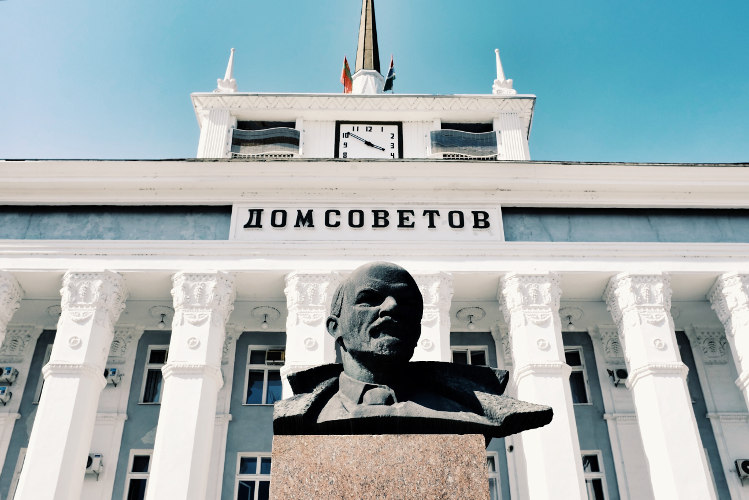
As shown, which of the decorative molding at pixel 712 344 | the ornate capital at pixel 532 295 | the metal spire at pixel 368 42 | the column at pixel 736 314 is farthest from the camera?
the metal spire at pixel 368 42

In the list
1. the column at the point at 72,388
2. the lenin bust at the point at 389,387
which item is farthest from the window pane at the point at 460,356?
the lenin bust at the point at 389,387

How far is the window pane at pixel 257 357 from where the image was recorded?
2075cm

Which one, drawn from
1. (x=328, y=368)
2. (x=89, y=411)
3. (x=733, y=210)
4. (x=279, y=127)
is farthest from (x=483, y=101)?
(x=328, y=368)

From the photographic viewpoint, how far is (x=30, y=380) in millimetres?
19922

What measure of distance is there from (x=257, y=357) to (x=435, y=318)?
6471 millimetres

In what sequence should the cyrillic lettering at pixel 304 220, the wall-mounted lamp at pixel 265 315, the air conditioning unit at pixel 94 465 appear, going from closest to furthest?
the air conditioning unit at pixel 94 465 → the cyrillic lettering at pixel 304 220 → the wall-mounted lamp at pixel 265 315

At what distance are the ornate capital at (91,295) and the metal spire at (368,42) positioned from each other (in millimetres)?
16291

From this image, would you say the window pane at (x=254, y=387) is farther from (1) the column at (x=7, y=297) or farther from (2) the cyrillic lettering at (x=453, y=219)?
(2) the cyrillic lettering at (x=453, y=219)

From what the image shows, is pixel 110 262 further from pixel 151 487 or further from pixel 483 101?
pixel 483 101

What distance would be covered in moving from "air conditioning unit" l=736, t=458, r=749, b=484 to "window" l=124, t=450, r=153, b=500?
51.0 feet

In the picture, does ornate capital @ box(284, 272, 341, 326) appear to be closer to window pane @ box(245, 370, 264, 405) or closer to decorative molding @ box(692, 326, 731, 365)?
window pane @ box(245, 370, 264, 405)

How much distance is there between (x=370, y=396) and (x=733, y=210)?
1792 cm

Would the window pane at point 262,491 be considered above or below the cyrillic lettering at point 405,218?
below

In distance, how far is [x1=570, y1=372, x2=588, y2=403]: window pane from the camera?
20.1 meters
